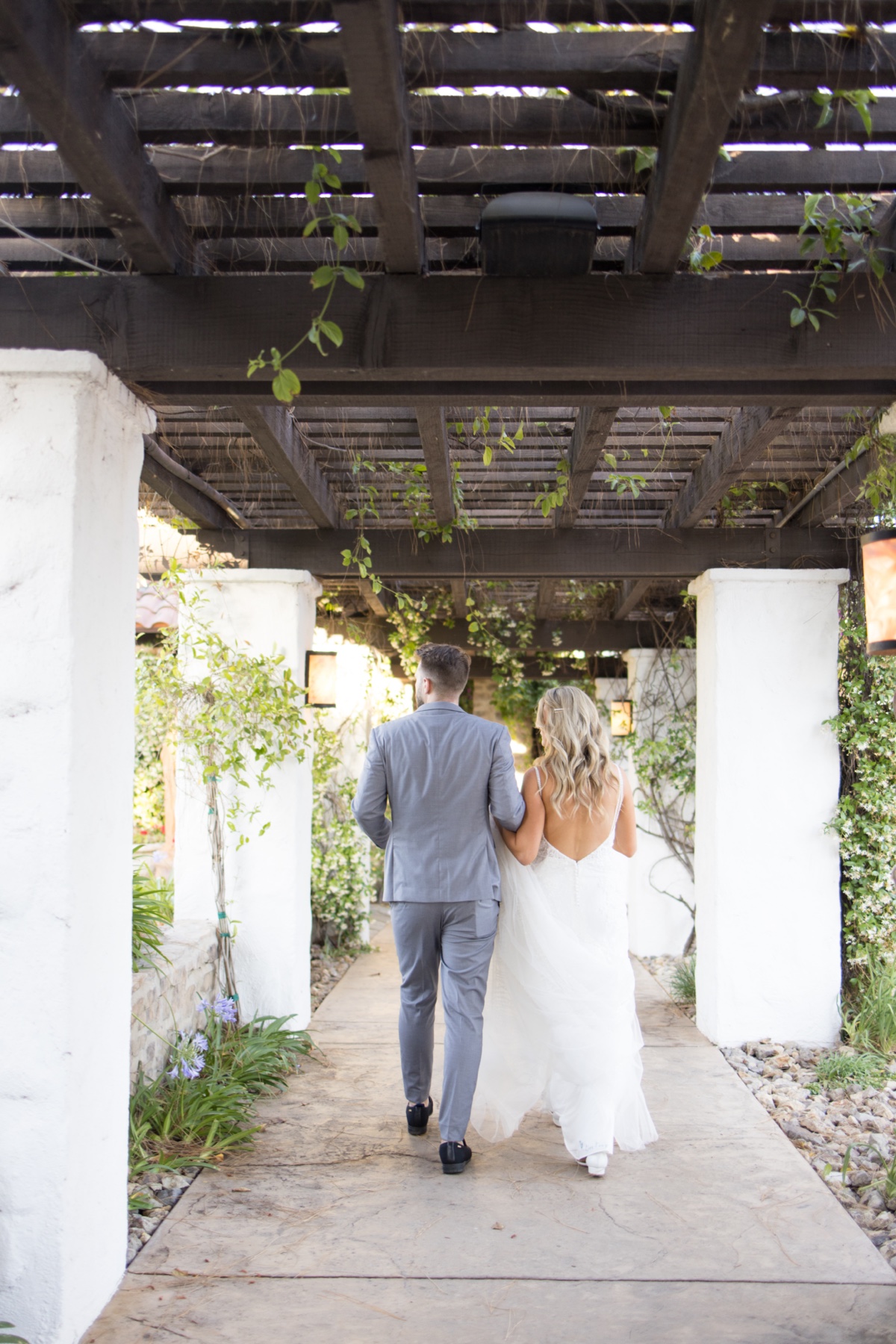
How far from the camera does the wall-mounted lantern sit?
16.2 ft

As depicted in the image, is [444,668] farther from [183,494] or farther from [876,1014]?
[876,1014]

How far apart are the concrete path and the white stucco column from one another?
11.1ft

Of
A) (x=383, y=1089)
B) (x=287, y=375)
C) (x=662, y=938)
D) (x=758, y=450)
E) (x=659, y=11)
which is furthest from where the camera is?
(x=662, y=938)

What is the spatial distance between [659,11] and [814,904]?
4012 mm

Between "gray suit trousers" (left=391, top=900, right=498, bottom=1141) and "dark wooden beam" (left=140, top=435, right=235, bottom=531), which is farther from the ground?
"dark wooden beam" (left=140, top=435, right=235, bottom=531)

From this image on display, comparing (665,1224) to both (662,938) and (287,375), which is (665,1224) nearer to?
(287,375)

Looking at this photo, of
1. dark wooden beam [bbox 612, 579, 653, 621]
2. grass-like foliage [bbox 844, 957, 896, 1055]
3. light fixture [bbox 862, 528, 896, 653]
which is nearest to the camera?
light fixture [bbox 862, 528, 896, 653]

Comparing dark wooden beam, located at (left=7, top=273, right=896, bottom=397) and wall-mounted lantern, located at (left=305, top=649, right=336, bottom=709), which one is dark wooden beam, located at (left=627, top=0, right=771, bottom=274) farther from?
wall-mounted lantern, located at (left=305, top=649, right=336, bottom=709)

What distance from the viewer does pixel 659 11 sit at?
1.72 meters

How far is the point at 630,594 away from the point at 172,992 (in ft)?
11.6

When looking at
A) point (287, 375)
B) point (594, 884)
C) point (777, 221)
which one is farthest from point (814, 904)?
point (287, 375)

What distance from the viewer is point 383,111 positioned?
1.74 metres

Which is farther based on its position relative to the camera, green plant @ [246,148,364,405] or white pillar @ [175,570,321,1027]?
white pillar @ [175,570,321,1027]

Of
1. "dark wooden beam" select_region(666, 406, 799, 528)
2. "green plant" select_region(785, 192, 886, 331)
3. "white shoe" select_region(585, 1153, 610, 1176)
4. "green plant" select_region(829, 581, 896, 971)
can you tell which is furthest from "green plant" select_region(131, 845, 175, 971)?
"green plant" select_region(829, 581, 896, 971)
